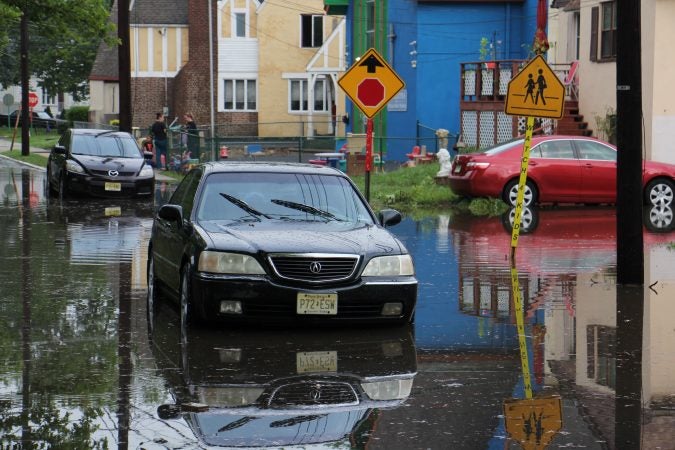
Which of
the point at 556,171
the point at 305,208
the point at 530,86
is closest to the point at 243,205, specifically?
the point at 305,208

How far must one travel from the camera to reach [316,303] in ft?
33.8

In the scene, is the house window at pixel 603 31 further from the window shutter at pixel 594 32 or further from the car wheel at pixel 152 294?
the car wheel at pixel 152 294

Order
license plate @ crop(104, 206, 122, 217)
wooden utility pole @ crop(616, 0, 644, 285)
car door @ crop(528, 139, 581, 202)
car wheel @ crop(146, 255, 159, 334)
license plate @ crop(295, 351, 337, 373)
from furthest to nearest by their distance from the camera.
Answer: car door @ crop(528, 139, 581, 202) < license plate @ crop(104, 206, 122, 217) < wooden utility pole @ crop(616, 0, 644, 285) < car wheel @ crop(146, 255, 159, 334) < license plate @ crop(295, 351, 337, 373)

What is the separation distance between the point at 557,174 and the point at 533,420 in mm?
17628

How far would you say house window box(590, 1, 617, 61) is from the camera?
34156mm

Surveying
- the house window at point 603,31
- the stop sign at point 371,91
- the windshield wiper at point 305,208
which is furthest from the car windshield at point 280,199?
the house window at point 603,31

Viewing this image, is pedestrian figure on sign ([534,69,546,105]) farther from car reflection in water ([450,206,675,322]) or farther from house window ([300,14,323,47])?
house window ([300,14,323,47])

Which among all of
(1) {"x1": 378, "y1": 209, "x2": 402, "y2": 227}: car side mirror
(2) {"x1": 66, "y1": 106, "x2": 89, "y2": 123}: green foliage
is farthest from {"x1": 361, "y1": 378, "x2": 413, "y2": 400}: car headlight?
(2) {"x1": 66, "y1": 106, "x2": 89, "y2": 123}: green foliage

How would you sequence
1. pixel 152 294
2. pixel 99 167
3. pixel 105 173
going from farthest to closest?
pixel 99 167
pixel 105 173
pixel 152 294

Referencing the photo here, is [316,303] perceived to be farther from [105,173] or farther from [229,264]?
[105,173]

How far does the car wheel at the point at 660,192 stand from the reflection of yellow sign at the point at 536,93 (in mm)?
10732

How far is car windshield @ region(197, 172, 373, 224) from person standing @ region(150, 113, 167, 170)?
2713cm

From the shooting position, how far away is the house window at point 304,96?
6041cm

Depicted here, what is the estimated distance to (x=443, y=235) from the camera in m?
20.0
